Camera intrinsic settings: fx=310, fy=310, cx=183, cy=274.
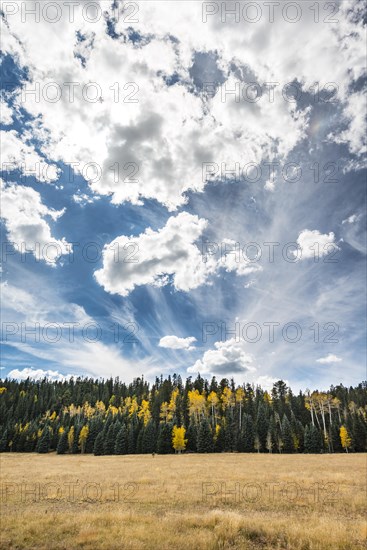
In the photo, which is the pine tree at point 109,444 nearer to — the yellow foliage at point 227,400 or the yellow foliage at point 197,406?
the yellow foliage at point 197,406

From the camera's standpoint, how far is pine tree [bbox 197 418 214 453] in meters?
61.6

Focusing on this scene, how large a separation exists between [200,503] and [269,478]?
38.9 ft

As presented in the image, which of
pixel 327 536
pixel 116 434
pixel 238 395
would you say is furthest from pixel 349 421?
pixel 327 536

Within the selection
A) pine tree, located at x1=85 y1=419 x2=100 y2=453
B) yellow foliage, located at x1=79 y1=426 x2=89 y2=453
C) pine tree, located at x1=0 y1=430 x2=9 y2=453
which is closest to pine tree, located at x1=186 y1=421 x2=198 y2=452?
pine tree, located at x1=85 y1=419 x2=100 y2=453

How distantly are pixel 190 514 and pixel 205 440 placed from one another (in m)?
54.5

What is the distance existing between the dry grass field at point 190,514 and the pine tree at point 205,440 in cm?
3924

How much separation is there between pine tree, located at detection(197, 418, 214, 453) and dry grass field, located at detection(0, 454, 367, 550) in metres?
39.2

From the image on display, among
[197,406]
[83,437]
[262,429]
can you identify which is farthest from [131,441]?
[262,429]

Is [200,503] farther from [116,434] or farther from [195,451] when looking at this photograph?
[116,434]

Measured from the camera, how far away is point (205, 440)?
6222 cm

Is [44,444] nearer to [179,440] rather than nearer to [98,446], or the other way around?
[98,446]

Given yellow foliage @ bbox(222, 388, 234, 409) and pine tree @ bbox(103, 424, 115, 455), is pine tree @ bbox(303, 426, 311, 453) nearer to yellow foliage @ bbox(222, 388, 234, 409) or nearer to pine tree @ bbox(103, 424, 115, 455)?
yellow foliage @ bbox(222, 388, 234, 409)

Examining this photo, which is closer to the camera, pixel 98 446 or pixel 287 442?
pixel 287 442

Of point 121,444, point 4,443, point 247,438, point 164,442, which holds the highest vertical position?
point 247,438
